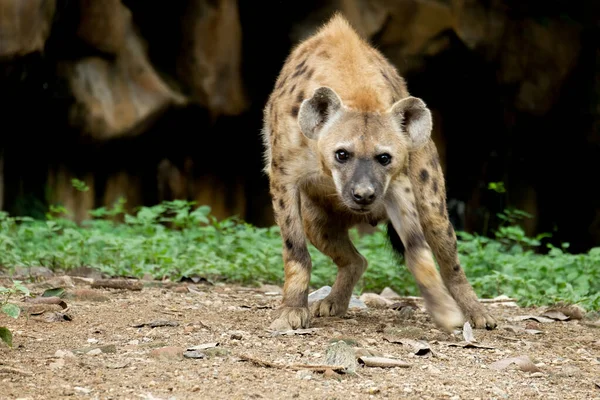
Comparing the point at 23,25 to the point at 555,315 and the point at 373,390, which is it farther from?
the point at 373,390

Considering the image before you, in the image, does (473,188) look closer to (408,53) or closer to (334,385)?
(408,53)

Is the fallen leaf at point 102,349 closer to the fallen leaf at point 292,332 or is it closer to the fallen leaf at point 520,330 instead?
the fallen leaf at point 292,332

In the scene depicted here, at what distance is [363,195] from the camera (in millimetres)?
3764

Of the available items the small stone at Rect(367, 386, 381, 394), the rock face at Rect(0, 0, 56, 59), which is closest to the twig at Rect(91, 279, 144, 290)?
the small stone at Rect(367, 386, 381, 394)

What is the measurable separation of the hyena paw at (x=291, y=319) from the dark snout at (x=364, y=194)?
0.52 m

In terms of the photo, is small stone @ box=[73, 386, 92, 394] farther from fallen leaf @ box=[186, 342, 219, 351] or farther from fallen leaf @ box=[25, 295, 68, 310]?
fallen leaf @ box=[25, 295, 68, 310]

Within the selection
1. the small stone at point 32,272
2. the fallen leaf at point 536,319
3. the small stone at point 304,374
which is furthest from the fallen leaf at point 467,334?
the small stone at point 32,272

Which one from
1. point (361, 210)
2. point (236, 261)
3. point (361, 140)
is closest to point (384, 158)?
point (361, 140)

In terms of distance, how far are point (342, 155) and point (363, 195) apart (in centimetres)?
22

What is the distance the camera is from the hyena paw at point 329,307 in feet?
14.4

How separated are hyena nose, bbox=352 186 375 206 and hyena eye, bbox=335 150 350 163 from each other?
0.16m

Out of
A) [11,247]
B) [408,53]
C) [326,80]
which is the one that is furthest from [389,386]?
[408,53]

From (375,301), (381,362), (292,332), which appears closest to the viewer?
(381,362)

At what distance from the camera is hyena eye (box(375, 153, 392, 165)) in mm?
3871
